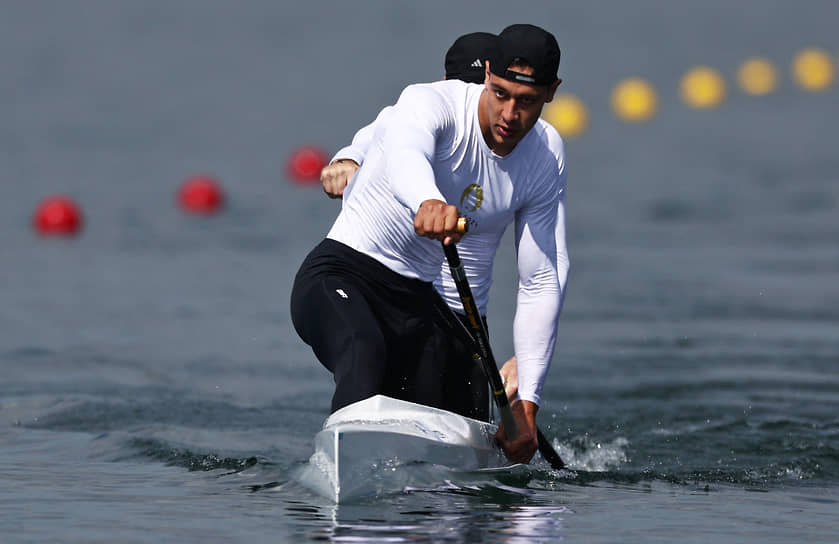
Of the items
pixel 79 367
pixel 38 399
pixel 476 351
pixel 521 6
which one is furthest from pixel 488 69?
pixel 521 6

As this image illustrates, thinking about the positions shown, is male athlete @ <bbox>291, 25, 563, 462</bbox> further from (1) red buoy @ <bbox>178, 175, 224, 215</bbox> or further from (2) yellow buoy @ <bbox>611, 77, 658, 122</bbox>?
(2) yellow buoy @ <bbox>611, 77, 658, 122</bbox>

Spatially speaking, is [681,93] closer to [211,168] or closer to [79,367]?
[211,168]

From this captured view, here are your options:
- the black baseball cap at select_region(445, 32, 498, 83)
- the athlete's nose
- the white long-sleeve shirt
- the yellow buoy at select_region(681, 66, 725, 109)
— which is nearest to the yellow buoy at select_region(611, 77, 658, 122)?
the yellow buoy at select_region(681, 66, 725, 109)

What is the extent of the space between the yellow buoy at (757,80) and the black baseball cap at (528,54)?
69.1 ft

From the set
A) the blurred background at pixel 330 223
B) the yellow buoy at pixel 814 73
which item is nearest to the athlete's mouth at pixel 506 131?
the blurred background at pixel 330 223

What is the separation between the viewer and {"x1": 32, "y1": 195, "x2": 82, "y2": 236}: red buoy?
15.2 metres

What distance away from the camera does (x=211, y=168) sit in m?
19.4

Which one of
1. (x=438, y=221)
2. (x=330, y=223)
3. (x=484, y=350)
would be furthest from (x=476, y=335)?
(x=330, y=223)

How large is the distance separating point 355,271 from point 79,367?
4428 millimetres

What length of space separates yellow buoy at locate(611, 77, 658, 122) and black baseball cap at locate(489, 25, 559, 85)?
59.8 feet

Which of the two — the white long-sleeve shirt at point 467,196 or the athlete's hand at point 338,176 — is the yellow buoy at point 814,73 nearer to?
the white long-sleeve shirt at point 467,196

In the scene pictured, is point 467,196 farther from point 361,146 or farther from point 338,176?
point 361,146

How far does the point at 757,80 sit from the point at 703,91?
196 cm

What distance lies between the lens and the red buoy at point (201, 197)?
54.3 ft
